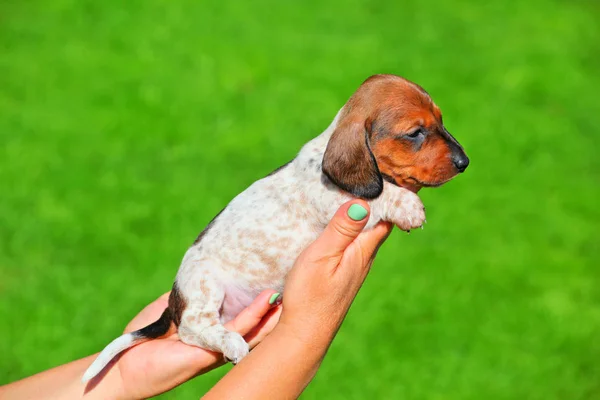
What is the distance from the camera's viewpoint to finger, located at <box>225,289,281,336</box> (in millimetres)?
4938

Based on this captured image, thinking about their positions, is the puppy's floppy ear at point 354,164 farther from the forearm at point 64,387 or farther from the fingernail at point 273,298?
the forearm at point 64,387

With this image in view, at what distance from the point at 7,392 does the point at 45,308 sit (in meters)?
3.22

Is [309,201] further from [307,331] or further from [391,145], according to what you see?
[307,331]

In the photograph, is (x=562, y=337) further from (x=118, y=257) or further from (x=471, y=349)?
(x=118, y=257)

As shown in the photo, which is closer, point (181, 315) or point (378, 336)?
point (181, 315)

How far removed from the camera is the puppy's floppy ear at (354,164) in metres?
4.77

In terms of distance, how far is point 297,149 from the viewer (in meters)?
11.6

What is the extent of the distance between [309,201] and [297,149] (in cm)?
671

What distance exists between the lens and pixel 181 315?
4961mm

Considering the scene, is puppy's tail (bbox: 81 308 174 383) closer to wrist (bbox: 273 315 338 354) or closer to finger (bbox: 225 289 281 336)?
finger (bbox: 225 289 281 336)

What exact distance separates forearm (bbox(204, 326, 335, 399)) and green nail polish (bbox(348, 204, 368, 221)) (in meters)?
0.63

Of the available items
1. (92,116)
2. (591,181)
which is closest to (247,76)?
(92,116)

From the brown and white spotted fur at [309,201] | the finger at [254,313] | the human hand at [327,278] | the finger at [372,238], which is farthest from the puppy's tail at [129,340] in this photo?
the finger at [372,238]

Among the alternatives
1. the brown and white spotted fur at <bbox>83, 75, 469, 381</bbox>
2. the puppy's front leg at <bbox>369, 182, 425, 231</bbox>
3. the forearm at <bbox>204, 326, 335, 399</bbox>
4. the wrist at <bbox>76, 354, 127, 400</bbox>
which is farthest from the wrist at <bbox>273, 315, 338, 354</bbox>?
the wrist at <bbox>76, 354, 127, 400</bbox>
